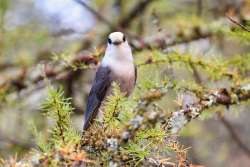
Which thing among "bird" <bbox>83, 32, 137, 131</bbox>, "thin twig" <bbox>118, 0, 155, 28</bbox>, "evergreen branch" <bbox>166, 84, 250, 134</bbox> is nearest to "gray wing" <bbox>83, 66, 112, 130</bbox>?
"bird" <bbox>83, 32, 137, 131</bbox>

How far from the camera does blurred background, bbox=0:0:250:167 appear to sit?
260cm

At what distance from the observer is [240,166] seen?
16.5 feet

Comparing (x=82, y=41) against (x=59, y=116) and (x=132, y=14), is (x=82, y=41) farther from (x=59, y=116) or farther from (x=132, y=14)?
(x=59, y=116)

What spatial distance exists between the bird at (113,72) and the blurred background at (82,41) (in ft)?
0.22

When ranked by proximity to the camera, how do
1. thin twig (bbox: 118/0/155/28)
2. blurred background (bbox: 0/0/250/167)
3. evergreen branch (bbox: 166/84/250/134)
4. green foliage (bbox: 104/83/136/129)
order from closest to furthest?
green foliage (bbox: 104/83/136/129) < evergreen branch (bbox: 166/84/250/134) < blurred background (bbox: 0/0/250/167) < thin twig (bbox: 118/0/155/28)

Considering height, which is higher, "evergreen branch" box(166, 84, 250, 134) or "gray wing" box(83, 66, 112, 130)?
"gray wing" box(83, 66, 112, 130)

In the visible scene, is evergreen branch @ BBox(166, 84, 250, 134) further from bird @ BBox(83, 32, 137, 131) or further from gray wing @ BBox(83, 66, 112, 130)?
gray wing @ BBox(83, 66, 112, 130)

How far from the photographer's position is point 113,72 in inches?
82.7

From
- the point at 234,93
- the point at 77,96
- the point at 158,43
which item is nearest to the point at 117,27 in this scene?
the point at 158,43

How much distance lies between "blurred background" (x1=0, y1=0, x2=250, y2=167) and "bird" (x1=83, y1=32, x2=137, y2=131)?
0.07 metres

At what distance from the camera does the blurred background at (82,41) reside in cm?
260

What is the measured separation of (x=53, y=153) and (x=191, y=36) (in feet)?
5.99

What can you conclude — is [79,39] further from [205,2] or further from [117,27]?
[205,2]

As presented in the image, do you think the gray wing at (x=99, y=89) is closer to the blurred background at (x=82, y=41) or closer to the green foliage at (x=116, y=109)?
the blurred background at (x=82, y=41)
